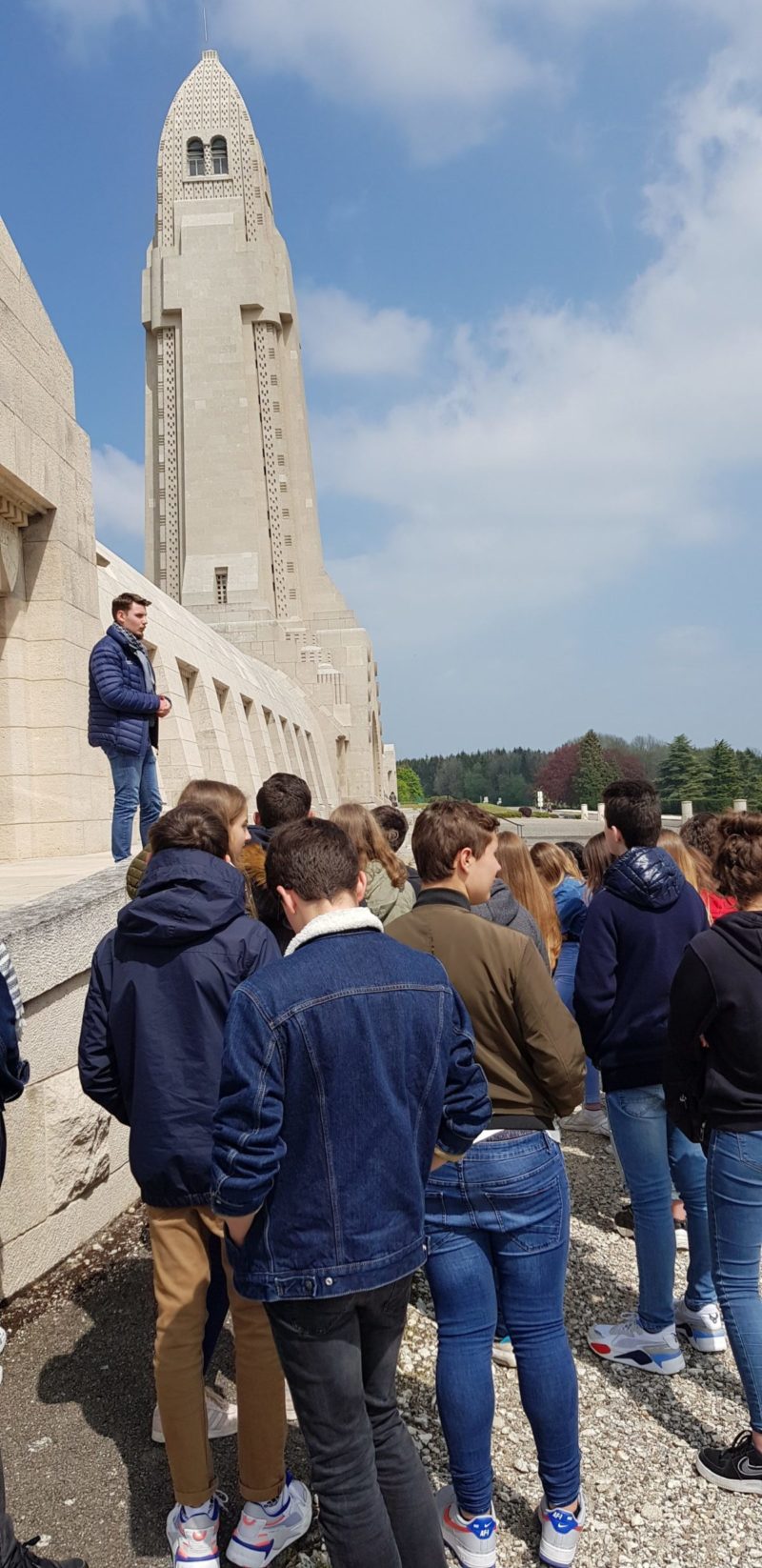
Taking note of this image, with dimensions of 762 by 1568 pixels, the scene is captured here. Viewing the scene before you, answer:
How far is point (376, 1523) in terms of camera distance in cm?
211

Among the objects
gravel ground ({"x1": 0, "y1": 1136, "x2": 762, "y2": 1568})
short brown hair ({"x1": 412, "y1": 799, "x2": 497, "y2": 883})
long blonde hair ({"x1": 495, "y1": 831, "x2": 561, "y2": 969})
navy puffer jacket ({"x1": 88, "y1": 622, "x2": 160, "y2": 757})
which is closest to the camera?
gravel ground ({"x1": 0, "y1": 1136, "x2": 762, "y2": 1568})

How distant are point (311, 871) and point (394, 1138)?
24.3 inches

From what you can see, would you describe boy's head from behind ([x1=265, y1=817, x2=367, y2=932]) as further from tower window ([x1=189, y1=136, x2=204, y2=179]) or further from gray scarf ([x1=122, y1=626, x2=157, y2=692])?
tower window ([x1=189, y1=136, x2=204, y2=179])

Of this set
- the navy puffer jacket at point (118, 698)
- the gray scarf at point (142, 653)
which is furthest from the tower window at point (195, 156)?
the navy puffer jacket at point (118, 698)

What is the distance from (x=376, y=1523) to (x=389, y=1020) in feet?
3.47

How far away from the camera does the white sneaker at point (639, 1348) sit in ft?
11.9

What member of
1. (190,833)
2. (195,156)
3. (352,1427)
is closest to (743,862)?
(190,833)

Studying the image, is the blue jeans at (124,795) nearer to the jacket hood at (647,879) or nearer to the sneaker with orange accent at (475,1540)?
the jacket hood at (647,879)

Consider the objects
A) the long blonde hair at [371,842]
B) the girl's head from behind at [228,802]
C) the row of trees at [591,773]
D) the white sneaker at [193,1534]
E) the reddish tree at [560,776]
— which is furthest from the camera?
the reddish tree at [560,776]

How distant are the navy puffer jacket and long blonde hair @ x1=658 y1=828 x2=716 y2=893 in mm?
3544

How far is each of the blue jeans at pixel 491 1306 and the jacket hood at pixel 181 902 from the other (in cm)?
93

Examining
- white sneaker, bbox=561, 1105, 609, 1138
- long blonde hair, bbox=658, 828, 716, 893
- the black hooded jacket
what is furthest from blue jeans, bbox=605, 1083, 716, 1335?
white sneaker, bbox=561, 1105, 609, 1138

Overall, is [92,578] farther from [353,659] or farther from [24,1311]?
[353,659]

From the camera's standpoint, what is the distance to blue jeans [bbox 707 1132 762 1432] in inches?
117
